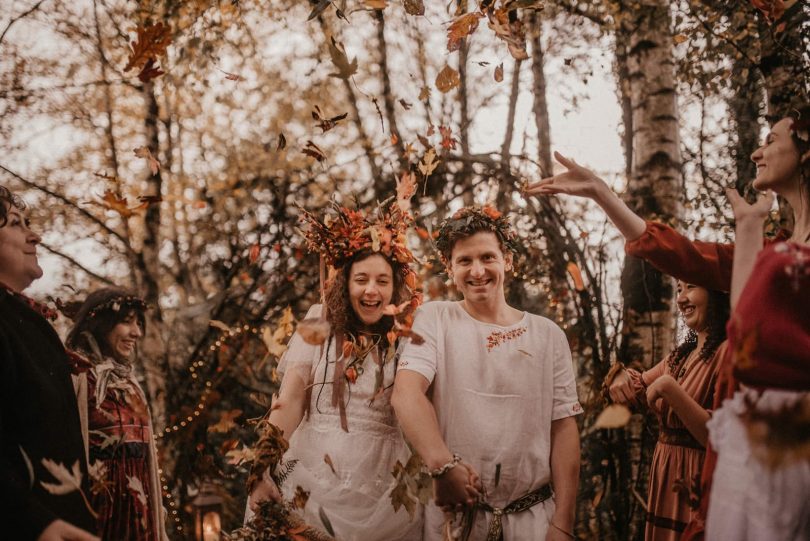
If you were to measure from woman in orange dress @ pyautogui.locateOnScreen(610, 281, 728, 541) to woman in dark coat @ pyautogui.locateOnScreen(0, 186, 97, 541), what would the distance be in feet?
7.03

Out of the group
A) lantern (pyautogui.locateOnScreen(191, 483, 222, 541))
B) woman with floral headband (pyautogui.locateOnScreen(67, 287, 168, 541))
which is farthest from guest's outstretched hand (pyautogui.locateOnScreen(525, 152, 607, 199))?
lantern (pyautogui.locateOnScreen(191, 483, 222, 541))

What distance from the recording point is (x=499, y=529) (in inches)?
103

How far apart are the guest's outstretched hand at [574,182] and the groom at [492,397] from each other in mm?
454

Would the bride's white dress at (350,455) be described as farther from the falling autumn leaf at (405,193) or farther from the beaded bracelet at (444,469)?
the falling autumn leaf at (405,193)

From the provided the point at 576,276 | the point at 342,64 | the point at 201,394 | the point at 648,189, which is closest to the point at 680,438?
the point at 576,276

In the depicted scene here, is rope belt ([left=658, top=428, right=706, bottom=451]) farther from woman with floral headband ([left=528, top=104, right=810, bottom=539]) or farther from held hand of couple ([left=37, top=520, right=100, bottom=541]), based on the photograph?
held hand of couple ([left=37, top=520, right=100, bottom=541])

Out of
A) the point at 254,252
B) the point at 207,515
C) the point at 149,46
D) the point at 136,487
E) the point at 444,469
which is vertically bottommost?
the point at 207,515

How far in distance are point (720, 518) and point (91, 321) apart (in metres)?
3.35

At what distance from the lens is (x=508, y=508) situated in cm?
266

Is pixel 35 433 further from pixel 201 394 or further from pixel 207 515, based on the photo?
pixel 201 394

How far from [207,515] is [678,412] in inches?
140

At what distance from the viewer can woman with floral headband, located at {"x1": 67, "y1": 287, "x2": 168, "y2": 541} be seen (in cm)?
342

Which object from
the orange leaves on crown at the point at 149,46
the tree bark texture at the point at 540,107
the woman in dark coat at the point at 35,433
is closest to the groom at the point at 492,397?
the woman in dark coat at the point at 35,433

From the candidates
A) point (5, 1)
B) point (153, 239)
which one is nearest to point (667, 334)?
point (153, 239)
